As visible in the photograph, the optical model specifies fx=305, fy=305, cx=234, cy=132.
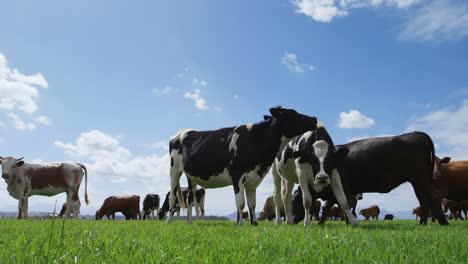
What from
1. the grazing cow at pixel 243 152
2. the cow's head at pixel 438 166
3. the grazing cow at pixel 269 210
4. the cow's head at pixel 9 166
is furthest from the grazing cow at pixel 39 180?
the grazing cow at pixel 269 210

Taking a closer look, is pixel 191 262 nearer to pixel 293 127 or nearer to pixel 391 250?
pixel 391 250

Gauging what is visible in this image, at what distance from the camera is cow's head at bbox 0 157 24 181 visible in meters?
13.4

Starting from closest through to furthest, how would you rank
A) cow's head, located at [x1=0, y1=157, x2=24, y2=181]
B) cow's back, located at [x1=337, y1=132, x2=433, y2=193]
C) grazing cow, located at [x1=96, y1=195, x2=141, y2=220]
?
cow's back, located at [x1=337, y1=132, x2=433, y2=193], cow's head, located at [x1=0, y1=157, x2=24, y2=181], grazing cow, located at [x1=96, y1=195, x2=141, y2=220]

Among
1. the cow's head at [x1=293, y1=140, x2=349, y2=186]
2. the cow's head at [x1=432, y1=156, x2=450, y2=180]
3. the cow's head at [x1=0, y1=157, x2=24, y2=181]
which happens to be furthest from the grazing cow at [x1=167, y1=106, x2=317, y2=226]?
the cow's head at [x1=0, y1=157, x2=24, y2=181]

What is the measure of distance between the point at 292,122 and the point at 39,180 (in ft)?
40.5

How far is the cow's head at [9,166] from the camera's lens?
1337cm

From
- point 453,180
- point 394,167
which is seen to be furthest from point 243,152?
point 453,180

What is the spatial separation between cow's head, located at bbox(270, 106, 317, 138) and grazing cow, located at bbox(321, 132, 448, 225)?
1.95m

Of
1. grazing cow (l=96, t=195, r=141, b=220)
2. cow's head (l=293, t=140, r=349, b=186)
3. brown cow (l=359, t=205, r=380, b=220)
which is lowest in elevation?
brown cow (l=359, t=205, r=380, b=220)

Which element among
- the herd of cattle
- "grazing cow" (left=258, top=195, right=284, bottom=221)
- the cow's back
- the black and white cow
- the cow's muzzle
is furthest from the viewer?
"grazing cow" (left=258, top=195, right=284, bottom=221)

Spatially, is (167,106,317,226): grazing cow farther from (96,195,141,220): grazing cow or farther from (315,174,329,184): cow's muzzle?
(96,195,141,220): grazing cow

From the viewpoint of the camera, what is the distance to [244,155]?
672 centimetres

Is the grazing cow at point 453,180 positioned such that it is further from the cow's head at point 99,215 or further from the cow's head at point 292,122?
the cow's head at point 99,215

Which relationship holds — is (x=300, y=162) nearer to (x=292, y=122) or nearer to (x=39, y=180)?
(x=292, y=122)
